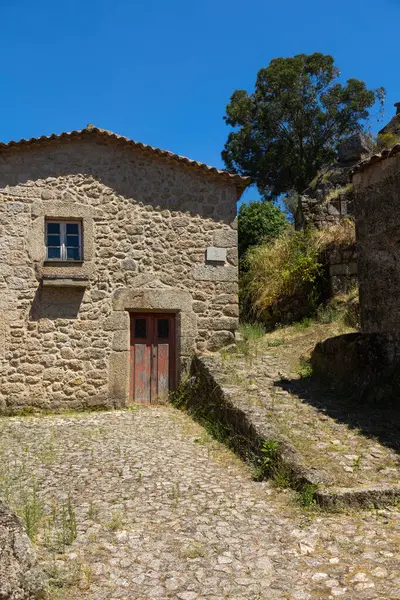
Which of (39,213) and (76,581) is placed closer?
(76,581)

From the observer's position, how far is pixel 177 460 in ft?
22.6

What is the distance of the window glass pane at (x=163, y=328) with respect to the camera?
35.1 ft

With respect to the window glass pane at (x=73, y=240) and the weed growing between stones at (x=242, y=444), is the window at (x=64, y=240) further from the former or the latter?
the weed growing between stones at (x=242, y=444)

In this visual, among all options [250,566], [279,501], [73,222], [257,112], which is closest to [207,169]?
[73,222]

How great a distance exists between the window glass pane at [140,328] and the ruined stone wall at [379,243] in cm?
397

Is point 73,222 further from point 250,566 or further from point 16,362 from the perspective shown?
point 250,566

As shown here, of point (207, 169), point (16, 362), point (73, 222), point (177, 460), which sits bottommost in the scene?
point (177, 460)

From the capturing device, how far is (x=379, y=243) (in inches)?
336

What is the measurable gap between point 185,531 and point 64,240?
6.74 m

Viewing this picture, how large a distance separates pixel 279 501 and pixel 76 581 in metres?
2.31

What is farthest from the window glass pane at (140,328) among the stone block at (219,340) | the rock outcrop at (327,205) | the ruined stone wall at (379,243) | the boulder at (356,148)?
the boulder at (356,148)

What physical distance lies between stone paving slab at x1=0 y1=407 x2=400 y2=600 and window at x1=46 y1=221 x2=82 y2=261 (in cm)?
382

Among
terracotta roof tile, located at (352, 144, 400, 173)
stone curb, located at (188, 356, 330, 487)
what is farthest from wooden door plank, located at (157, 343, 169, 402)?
terracotta roof tile, located at (352, 144, 400, 173)

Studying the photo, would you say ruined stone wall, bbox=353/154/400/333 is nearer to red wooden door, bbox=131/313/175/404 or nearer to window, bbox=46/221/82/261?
red wooden door, bbox=131/313/175/404
